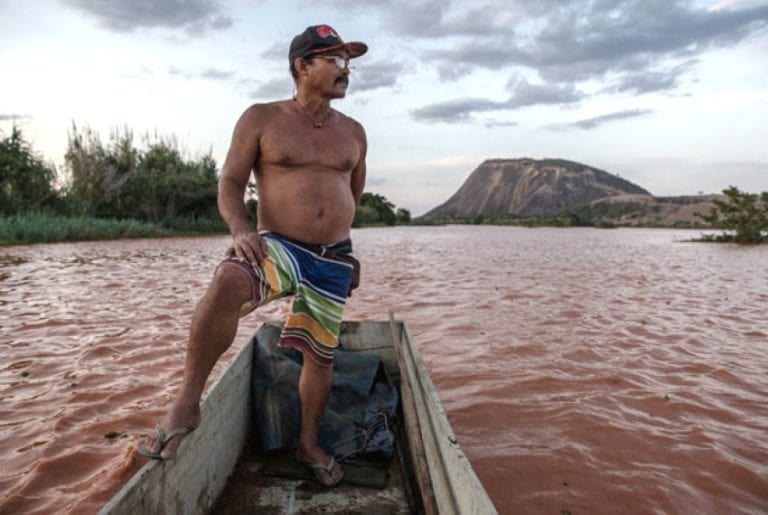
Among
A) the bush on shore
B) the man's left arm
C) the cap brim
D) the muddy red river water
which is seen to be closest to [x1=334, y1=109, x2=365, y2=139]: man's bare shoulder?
the man's left arm

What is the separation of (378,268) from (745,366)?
8.47m

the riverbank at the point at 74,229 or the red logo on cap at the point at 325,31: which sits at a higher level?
the red logo on cap at the point at 325,31

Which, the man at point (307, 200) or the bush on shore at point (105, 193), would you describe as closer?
the man at point (307, 200)

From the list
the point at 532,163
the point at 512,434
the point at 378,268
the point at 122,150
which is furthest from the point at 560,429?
the point at 532,163

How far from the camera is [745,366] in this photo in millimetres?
4105

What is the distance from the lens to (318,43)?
7.36 ft

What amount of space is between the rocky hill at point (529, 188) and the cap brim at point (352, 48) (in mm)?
116888

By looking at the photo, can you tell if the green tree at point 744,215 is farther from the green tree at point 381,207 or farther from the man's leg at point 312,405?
the green tree at point 381,207

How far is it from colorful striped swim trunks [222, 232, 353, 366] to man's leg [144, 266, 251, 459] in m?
0.29

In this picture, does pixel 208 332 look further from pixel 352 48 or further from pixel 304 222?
pixel 352 48

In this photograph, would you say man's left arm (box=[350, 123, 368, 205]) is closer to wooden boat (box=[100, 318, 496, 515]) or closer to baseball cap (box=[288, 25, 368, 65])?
baseball cap (box=[288, 25, 368, 65])

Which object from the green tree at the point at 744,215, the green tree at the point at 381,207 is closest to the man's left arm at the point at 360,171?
the green tree at the point at 744,215

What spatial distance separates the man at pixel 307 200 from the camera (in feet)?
7.12

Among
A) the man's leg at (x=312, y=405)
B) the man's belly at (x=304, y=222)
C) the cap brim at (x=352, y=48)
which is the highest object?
the cap brim at (x=352, y=48)
